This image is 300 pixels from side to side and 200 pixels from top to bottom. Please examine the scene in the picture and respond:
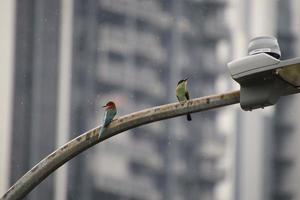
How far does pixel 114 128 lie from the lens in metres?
4.76

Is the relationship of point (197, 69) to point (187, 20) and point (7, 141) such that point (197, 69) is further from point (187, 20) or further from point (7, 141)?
point (7, 141)

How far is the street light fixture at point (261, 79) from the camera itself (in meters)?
4.51

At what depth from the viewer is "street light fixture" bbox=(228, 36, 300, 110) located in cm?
451

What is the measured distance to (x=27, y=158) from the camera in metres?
28.4

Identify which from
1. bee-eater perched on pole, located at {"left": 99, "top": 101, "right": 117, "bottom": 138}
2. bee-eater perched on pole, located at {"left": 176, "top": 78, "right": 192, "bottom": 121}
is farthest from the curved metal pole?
bee-eater perched on pole, located at {"left": 176, "top": 78, "right": 192, "bottom": 121}

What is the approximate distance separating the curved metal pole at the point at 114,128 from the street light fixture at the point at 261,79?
65mm

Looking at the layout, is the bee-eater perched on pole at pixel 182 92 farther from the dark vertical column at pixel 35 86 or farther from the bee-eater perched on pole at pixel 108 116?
the dark vertical column at pixel 35 86

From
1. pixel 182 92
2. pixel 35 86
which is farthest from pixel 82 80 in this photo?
pixel 182 92

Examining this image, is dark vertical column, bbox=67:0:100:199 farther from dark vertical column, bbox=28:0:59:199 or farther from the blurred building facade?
dark vertical column, bbox=28:0:59:199

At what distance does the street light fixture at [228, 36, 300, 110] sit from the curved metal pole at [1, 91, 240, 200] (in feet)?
0.21

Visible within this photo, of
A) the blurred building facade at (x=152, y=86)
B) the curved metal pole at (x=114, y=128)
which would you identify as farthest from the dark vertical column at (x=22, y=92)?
the curved metal pole at (x=114, y=128)

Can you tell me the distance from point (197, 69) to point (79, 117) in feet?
26.2

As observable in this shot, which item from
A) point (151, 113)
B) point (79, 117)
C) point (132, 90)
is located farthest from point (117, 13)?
point (151, 113)

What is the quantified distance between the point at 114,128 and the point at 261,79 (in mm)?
800
